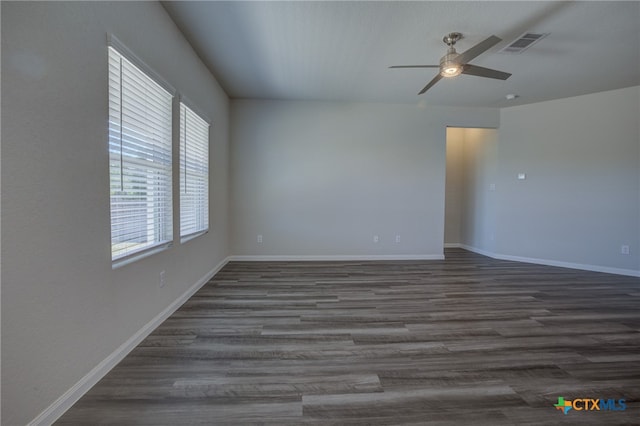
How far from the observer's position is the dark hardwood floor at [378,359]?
1.42 m

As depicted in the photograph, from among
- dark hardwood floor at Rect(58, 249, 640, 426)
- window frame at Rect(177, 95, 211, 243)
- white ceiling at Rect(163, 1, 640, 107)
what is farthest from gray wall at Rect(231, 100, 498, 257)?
dark hardwood floor at Rect(58, 249, 640, 426)

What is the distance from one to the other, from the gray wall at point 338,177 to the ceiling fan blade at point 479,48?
2305 mm

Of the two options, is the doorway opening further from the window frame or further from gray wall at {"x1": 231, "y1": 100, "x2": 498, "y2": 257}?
the window frame

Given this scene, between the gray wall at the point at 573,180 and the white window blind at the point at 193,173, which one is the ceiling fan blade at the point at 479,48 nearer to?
the white window blind at the point at 193,173

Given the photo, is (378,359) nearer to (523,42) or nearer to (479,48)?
(479,48)

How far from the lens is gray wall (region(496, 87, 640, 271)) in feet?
13.4

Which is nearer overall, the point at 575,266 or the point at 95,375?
the point at 95,375

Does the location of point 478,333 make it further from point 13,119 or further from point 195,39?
point 195,39

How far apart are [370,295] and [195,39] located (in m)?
3.42

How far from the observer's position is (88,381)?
1.53 meters

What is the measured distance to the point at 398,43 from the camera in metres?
2.84

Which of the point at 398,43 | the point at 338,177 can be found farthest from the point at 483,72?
the point at 338,177

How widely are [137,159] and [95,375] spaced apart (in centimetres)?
145

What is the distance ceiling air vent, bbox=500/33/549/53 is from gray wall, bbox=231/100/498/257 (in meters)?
1.93
